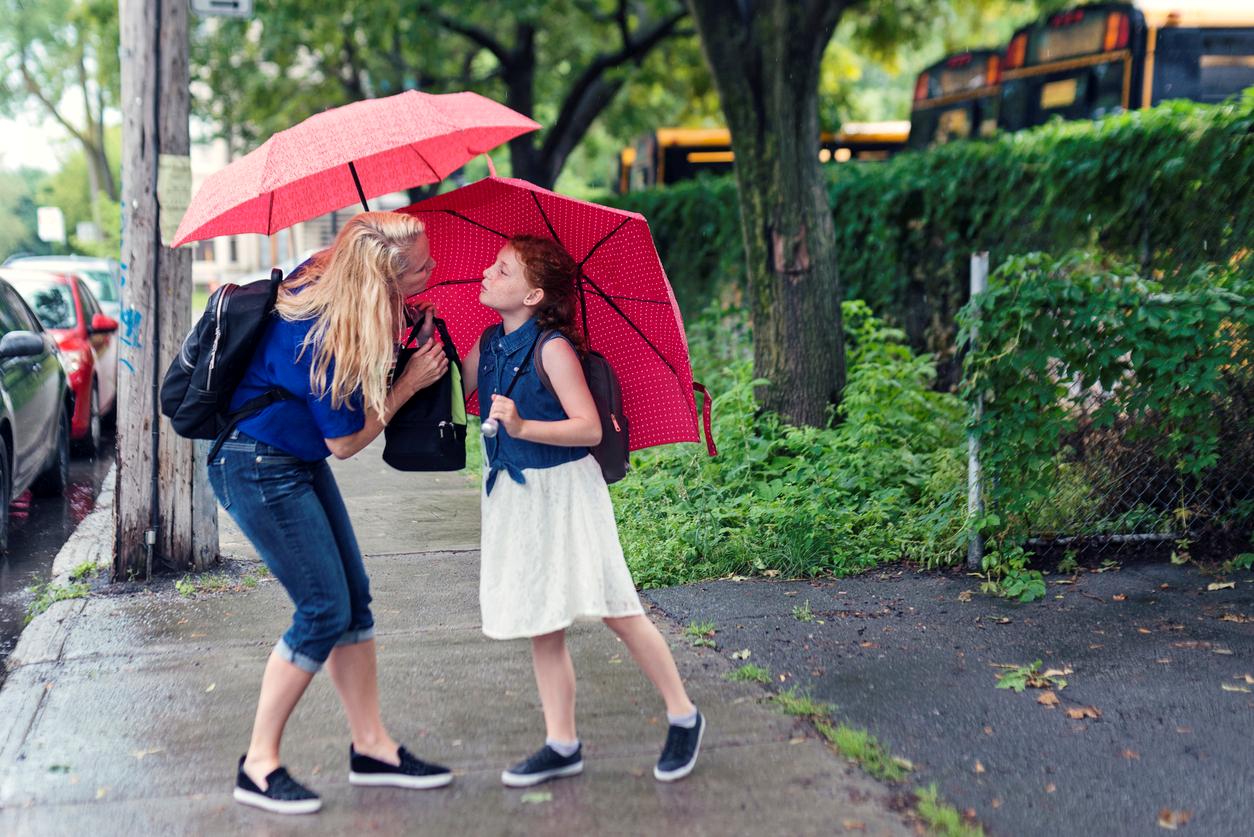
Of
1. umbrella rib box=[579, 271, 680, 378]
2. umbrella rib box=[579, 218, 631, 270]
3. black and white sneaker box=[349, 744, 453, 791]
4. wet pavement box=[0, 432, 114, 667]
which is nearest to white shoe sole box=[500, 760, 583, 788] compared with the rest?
black and white sneaker box=[349, 744, 453, 791]

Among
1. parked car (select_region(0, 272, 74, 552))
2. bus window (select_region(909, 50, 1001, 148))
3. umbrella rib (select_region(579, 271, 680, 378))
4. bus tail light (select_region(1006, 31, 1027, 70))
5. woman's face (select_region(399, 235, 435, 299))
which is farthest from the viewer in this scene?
bus window (select_region(909, 50, 1001, 148))

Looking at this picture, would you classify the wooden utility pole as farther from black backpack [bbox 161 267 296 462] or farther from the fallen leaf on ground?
the fallen leaf on ground

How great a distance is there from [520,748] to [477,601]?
1810 mm

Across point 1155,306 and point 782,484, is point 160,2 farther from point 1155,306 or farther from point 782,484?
point 1155,306

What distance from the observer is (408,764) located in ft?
12.5

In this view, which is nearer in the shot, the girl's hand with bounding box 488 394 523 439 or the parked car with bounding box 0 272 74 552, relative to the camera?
the girl's hand with bounding box 488 394 523 439

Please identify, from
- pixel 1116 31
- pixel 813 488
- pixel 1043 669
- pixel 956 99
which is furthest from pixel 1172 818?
pixel 956 99

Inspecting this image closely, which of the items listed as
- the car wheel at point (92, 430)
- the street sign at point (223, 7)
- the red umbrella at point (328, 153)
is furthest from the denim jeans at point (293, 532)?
the car wheel at point (92, 430)

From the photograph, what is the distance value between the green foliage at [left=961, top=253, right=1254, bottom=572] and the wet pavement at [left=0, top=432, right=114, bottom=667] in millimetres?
4370

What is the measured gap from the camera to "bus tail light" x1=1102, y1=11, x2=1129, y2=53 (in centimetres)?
1402

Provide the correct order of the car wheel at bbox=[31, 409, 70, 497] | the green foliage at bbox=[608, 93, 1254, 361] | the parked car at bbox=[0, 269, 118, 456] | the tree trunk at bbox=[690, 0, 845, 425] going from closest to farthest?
the green foliage at bbox=[608, 93, 1254, 361], the tree trunk at bbox=[690, 0, 845, 425], the car wheel at bbox=[31, 409, 70, 497], the parked car at bbox=[0, 269, 118, 456]

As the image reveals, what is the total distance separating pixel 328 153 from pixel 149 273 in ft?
9.56

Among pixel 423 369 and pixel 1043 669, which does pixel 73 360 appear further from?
pixel 1043 669

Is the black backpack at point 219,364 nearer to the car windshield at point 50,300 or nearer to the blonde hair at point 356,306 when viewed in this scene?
the blonde hair at point 356,306
